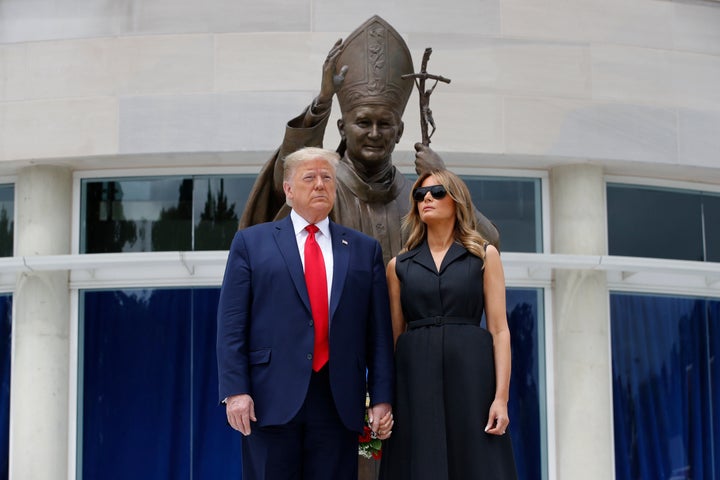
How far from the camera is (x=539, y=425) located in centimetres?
1240

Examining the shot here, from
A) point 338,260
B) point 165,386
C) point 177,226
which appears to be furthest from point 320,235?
point 165,386

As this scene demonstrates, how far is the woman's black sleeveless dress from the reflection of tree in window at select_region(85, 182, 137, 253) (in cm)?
835

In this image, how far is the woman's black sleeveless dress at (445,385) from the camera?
4.41 meters

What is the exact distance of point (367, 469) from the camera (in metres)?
5.17

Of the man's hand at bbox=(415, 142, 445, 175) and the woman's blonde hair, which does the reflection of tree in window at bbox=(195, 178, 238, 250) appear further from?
the woman's blonde hair

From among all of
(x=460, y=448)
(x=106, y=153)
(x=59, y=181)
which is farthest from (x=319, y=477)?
(x=59, y=181)

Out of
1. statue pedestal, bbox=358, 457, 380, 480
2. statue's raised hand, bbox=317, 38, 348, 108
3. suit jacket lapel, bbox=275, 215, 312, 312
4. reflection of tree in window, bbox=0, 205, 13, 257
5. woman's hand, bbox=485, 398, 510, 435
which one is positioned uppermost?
reflection of tree in window, bbox=0, 205, 13, 257

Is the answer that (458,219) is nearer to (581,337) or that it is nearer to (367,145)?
(367,145)

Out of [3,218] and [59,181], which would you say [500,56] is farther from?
[3,218]

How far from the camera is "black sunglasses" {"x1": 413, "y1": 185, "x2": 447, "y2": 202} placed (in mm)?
4621

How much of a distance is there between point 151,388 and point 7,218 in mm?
2487

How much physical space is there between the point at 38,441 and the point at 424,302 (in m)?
8.56

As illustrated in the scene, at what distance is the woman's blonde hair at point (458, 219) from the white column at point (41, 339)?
8.27 meters

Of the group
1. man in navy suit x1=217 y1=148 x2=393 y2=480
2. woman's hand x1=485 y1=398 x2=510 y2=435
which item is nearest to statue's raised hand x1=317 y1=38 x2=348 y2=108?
man in navy suit x1=217 y1=148 x2=393 y2=480
